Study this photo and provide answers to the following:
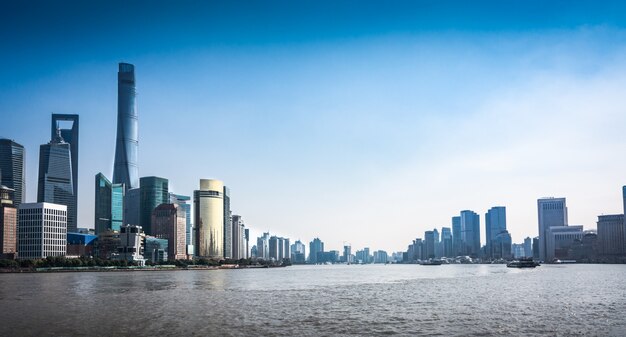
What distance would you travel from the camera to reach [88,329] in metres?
60.9

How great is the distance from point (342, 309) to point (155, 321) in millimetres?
26250

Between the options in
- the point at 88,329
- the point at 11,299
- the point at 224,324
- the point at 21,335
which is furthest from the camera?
the point at 11,299

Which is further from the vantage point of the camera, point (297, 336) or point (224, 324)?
point (224, 324)

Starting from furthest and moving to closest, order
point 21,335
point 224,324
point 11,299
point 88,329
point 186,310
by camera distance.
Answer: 1. point 11,299
2. point 186,310
3. point 224,324
4. point 88,329
5. point 21,335

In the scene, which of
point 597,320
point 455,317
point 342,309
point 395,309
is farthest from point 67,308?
point 597,320

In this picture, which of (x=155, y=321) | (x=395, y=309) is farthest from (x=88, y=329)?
(x=395, y=309)

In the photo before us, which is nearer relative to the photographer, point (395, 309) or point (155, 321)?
point (155, 321)

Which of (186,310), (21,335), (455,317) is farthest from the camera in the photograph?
(186,310)

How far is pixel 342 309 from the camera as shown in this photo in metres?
80.8

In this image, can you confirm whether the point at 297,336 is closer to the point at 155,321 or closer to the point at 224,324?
the point at 224,324

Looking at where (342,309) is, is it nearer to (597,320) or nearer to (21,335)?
(597,320)

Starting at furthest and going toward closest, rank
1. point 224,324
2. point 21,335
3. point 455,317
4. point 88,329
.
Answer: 1. point 455,317
2. point 224,324
3. point 88,329
4. point 21,335

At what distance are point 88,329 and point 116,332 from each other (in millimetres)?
4196

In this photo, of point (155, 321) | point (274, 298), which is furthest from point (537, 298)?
point (155, 321)
